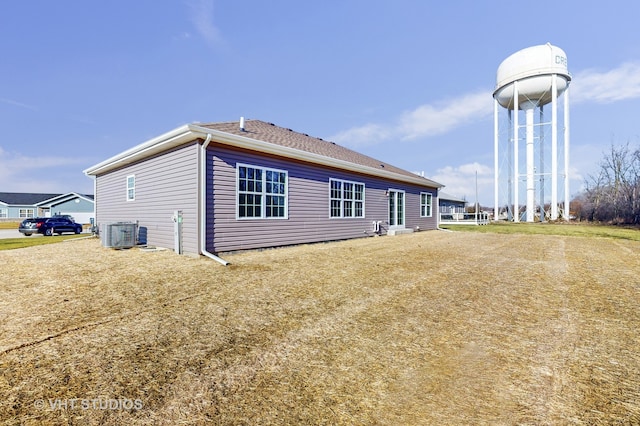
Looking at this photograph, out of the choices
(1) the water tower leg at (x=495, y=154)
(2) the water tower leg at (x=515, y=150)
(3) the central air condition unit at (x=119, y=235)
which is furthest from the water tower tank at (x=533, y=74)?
(3) the central air condition unit at (x=119, y=235)

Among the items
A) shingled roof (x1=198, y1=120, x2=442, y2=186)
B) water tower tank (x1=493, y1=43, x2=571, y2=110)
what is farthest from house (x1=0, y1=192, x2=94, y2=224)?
water tower tank (x1=493, y1=43, x2=571, y2=110)

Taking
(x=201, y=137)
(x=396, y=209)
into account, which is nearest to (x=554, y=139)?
(x=396, y=209)

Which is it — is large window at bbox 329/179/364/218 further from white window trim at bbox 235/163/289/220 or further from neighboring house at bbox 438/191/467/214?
neighboring house at bbox 438/191/467/214

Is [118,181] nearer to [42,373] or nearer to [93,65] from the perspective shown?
[93,65]

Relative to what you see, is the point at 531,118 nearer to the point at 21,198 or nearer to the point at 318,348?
the point at 318,348

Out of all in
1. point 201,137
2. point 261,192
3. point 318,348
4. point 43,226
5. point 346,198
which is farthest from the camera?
point 43,226

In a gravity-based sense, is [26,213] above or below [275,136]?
below

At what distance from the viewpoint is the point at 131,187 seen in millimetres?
11180

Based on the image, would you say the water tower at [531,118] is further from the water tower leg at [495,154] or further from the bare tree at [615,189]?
the bare tree at [615,189]

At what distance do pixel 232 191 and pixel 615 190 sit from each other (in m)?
43.6

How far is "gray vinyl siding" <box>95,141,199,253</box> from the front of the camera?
25.8 feet

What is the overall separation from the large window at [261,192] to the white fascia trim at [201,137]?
66cm

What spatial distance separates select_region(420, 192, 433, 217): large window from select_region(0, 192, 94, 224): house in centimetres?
3899

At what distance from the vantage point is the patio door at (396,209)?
1506 centimetres
